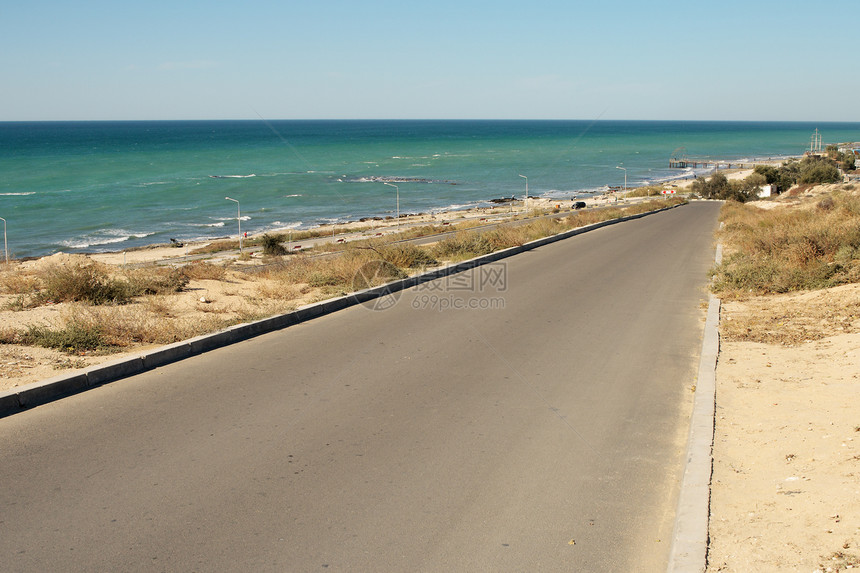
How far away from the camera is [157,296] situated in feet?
38.9

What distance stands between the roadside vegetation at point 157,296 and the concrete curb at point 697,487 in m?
6.26

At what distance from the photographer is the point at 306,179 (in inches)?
3797

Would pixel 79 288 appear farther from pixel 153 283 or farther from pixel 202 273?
pixel 202 273

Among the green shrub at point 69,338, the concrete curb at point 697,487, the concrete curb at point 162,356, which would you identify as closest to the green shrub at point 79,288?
the green shrub at point 69,338

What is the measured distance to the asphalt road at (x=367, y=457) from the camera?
14.9 ft

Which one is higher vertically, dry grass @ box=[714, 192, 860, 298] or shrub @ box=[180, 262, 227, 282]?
dry grass @ box=[714, 192, 860, 298]

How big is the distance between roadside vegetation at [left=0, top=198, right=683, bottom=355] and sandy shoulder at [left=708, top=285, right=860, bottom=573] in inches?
263

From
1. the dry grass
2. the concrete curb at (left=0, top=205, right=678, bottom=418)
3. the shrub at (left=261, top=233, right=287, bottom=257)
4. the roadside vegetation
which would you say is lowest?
the shrub at (left=261, top=233, right=287, bottom=257)

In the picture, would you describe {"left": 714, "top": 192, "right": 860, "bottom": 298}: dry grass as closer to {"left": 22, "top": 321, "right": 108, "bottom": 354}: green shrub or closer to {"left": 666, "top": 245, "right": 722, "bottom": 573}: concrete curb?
{"left": 666, "top": 245, "right": 722, "bottom": 573}: concrete curb

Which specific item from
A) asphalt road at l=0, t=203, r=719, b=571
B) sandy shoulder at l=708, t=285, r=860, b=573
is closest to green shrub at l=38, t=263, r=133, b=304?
asphalt road at l=0, t=203, r=719, b=571

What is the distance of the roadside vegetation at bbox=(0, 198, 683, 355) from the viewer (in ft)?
29.2

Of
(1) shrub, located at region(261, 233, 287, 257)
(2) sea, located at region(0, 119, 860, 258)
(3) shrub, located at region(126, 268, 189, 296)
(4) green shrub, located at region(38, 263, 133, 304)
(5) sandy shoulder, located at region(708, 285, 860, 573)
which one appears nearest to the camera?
(5) sandy shoulder, located at region(708, 285, 860, 573)

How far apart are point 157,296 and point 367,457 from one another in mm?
7360

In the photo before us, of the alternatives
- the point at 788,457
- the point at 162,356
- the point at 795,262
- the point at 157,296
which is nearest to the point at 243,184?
the point at 157,296
